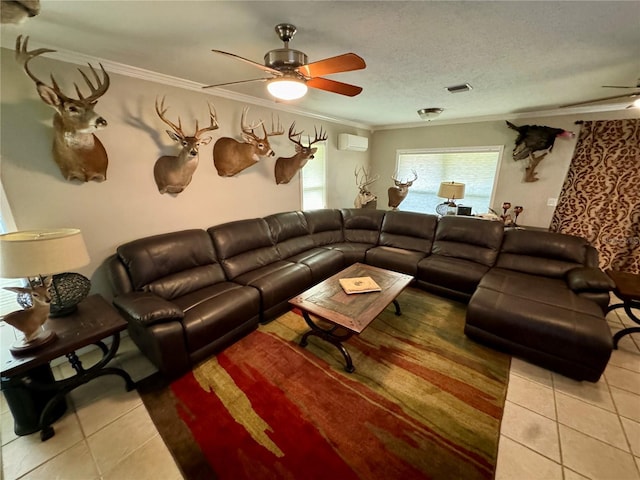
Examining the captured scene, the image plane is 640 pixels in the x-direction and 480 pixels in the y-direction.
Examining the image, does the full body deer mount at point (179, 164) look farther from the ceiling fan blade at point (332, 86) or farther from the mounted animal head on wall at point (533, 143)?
the mounted animal head on wall at point (533, 143)

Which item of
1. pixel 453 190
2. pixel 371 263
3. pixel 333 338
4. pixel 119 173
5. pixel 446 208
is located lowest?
pixel 333 338

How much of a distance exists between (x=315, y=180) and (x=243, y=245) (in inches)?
83.3

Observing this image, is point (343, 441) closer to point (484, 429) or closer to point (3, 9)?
point (484, 429)

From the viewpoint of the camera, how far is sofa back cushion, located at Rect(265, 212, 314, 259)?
3574mm

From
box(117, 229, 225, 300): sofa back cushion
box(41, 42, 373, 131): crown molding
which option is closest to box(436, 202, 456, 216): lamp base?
box(41, 42, 373, 131): crown molding

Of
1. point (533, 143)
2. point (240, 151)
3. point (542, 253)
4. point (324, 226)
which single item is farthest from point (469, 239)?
point (240, 151)

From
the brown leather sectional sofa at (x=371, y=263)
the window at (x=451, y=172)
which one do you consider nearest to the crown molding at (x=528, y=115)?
the window at (x=451, y=172)

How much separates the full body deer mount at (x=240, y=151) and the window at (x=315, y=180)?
3.99 feet

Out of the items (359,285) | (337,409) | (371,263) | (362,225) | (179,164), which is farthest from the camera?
(362,225)

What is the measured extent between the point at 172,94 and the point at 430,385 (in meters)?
3.68

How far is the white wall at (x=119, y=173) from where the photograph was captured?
6.14 feet

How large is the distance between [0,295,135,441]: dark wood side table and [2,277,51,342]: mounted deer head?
122mm

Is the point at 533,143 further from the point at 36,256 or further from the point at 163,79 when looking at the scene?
the point at 36,256

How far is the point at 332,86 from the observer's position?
1867 mm
